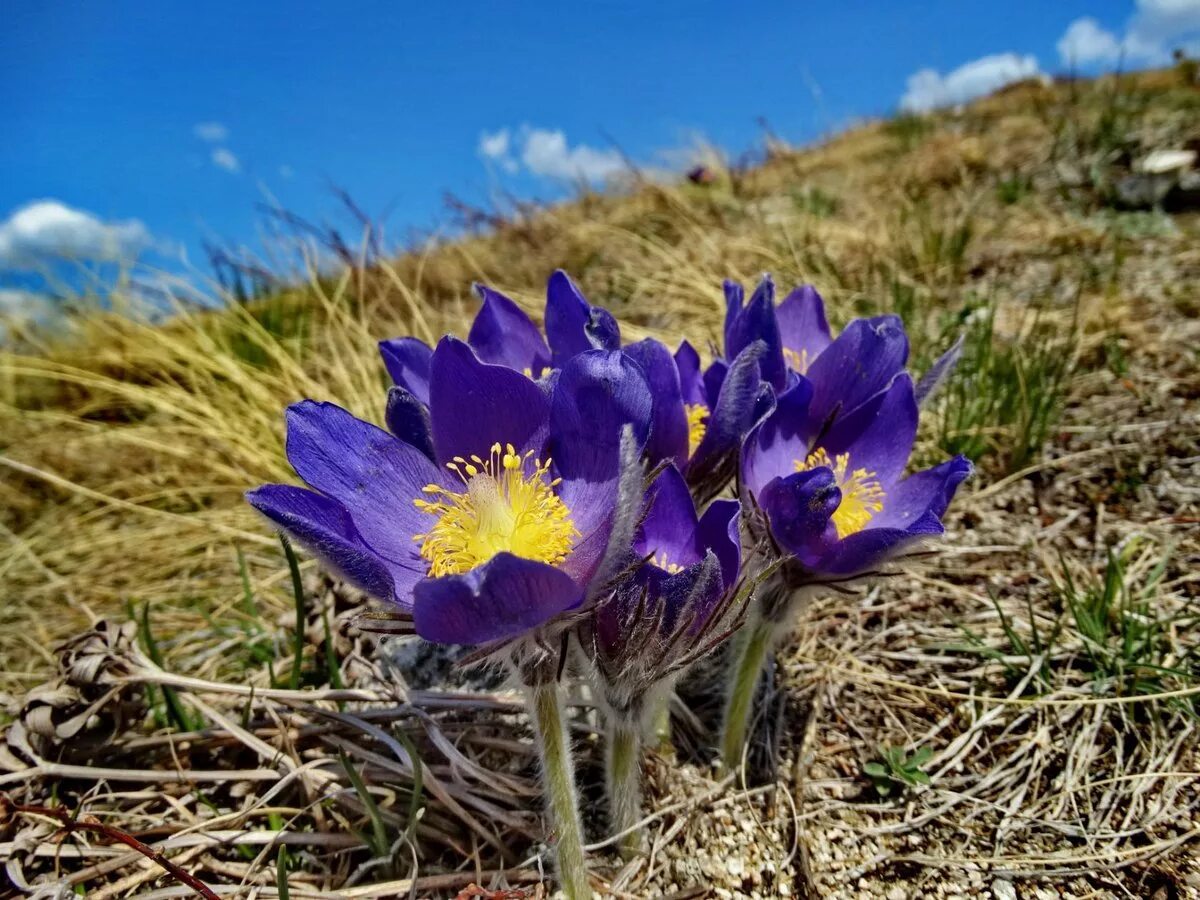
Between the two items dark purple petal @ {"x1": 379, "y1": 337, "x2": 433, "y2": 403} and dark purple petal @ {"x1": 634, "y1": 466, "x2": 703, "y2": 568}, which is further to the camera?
dark purple petal @ {"x1": 379, "y1": 337, "x2": 433, "y2": 403}

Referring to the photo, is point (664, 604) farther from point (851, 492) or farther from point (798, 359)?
point (798, 359)

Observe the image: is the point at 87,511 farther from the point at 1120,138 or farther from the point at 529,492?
the point at 1120,138

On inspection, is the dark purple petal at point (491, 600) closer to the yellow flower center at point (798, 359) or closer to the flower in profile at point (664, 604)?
the flower in profile at point (664, 604)

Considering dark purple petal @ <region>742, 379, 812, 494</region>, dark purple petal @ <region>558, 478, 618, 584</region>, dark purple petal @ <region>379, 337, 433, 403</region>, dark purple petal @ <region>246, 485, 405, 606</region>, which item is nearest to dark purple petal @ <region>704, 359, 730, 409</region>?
dark purple petal @ <region>742, 379, 812, 494</region>

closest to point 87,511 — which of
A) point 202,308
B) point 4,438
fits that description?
point 4,438

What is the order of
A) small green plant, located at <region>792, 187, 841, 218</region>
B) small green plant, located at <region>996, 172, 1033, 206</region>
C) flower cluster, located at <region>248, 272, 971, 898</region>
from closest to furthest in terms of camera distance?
flower cluster, located at <region>248, 272, 971, 898</region>
small green plant, located at <region>996, 172, 1033, 206</region>
small green plant, located at <region>792, 187, 841, 218</region>

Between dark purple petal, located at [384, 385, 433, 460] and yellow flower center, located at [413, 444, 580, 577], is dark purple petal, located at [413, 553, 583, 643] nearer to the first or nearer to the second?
yellow flower center, located at [413, 444, 580, 577]

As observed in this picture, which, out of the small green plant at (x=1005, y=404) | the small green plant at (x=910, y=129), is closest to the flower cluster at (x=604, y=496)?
the small green plant at (x=1005, y=404)
